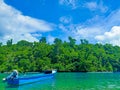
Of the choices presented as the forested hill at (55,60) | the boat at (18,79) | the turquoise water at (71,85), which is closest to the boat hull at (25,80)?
the boat at (18,79)

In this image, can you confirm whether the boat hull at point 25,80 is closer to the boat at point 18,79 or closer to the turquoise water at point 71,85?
the boat at point 18,79

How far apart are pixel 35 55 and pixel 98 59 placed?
25655mm

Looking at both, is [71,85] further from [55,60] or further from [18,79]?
[55,60]

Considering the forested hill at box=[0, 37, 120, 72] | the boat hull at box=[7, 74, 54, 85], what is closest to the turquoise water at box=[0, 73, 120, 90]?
the boat hull at box=[7, 74, 54, 85]

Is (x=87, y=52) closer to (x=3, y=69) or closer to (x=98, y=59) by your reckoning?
(x=98, y=59)

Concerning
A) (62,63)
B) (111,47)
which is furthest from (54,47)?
(111,47)

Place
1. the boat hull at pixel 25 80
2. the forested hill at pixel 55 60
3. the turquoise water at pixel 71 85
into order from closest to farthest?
the turquoise water at pixel 71 85, the boat hull at pixel 25 80, the forested hill at pixel 55 60

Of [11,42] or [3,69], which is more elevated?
[11,42]

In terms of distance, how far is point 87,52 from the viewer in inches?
3863

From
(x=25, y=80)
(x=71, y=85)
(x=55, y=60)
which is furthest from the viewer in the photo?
(x=55, y=60)

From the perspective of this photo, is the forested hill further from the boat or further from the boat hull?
the boat

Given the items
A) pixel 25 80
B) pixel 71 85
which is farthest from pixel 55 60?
pixel 71 85

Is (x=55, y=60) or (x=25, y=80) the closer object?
(x=25, y=80)

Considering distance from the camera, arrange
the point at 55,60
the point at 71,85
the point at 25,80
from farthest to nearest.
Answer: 1. the point at 55,60
2. the point at 25,80
3. the point at 71,85
